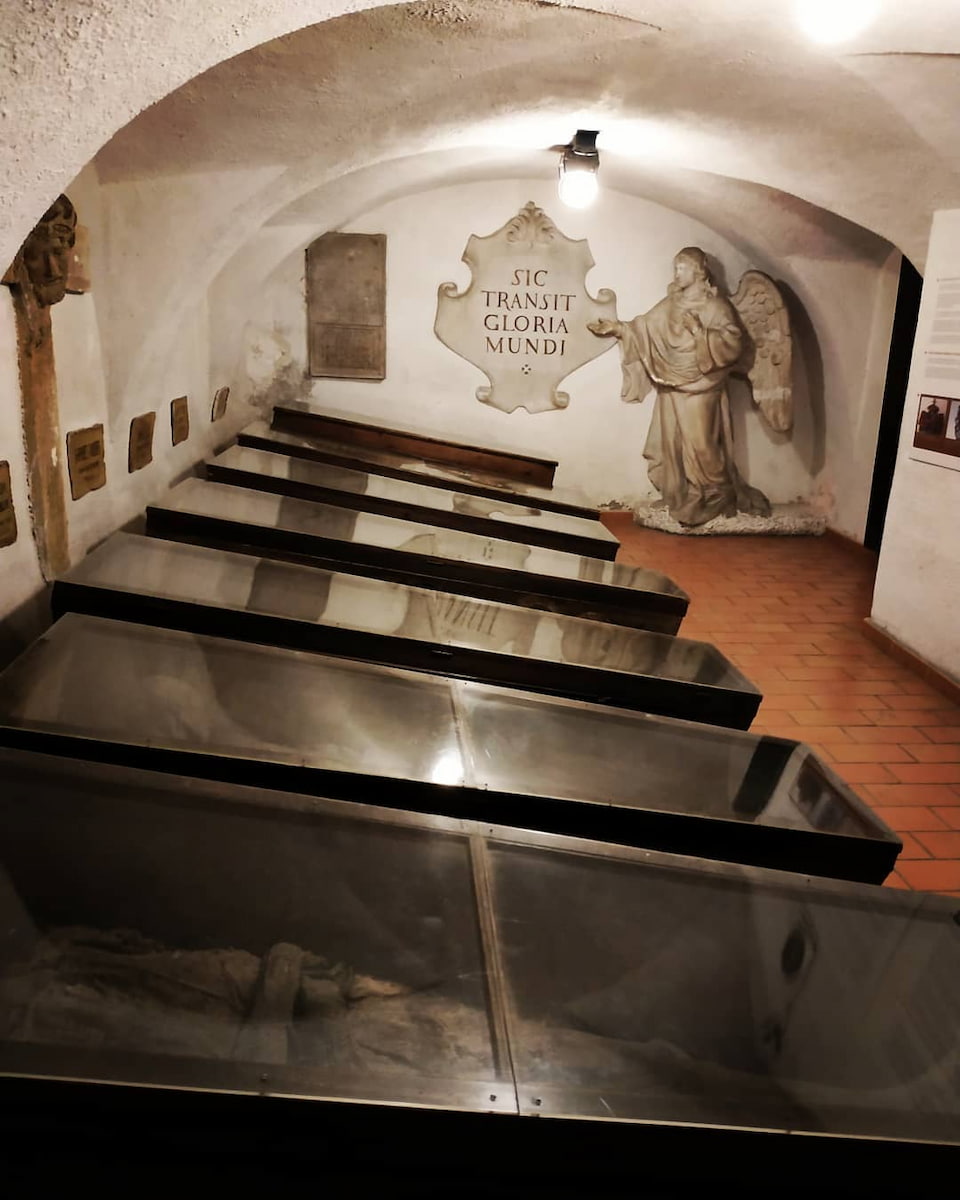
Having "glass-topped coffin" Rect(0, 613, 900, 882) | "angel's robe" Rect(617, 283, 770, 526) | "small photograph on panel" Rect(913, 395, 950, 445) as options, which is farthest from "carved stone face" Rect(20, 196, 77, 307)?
"angel's robe" Rect(617, 283, 770, 526)

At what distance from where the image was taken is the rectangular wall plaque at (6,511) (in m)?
2.55

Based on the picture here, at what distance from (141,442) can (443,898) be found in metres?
2.90

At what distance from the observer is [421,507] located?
4.49 m

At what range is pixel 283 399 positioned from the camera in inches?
285

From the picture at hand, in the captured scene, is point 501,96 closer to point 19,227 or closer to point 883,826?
point 19,227

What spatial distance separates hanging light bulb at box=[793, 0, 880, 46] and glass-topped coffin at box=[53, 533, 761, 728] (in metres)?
1.91

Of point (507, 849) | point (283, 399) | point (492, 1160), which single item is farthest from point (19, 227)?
point (283, 399)

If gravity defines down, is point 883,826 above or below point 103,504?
below

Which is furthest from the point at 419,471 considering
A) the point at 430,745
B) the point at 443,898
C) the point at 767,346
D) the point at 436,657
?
the point at 443,898

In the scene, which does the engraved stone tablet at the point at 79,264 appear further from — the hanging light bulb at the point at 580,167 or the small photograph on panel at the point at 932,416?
the small photograph on panel at the point at 932,416

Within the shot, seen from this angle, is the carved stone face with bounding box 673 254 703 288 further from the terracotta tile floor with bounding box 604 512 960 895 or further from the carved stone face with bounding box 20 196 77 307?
the carved stone face with bounding box 20 196 77 307

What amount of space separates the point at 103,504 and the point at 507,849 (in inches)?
94.9

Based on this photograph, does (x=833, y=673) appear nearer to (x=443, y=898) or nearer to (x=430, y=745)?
(x=430, y=745)

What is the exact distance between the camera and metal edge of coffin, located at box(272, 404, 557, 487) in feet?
20.3
